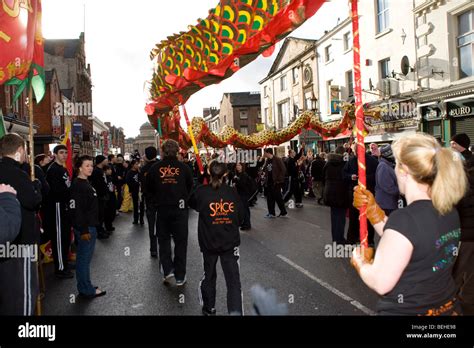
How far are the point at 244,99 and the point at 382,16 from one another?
37.8m

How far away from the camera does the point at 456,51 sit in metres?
14.4

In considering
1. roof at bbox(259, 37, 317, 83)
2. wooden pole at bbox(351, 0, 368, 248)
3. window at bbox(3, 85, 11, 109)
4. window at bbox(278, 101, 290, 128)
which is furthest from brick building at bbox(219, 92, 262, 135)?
wooden pole at bbox(351, 0, 368, 248)

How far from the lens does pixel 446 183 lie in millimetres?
1952

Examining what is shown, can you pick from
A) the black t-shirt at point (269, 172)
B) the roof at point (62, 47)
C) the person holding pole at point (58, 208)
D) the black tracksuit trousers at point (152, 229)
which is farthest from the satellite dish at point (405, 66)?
the roof at point (62, 47)

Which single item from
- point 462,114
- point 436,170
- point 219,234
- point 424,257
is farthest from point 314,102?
point 424,257

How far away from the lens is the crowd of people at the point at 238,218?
76.6 inches

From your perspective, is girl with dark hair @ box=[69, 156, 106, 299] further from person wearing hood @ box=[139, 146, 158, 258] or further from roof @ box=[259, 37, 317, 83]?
roof @ box=[259, 37, 317, 83]

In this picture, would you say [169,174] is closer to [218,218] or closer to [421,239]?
[218,218]

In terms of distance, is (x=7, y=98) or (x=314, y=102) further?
(x=314, y=102)
